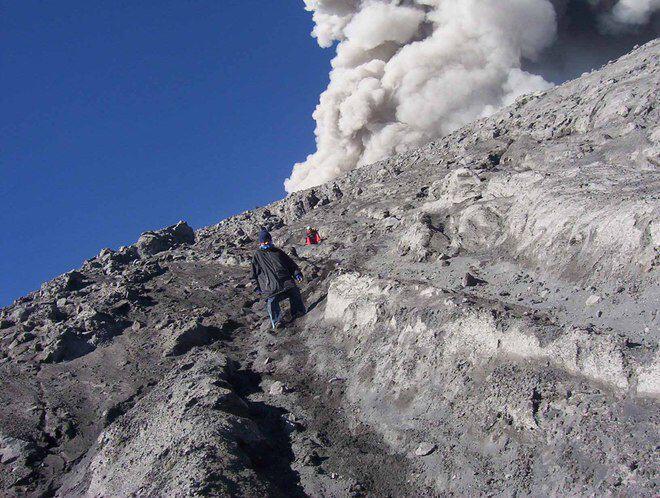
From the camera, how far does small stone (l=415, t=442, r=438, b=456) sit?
19.3 ft

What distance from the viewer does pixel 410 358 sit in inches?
287

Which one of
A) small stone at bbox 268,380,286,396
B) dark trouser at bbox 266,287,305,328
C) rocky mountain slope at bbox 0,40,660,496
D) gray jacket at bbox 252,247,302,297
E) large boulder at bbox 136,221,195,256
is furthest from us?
large boulder at bbox 136,221,195,256

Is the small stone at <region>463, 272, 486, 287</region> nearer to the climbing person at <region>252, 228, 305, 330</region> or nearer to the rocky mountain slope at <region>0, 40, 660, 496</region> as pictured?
the rocky mountain slope at <region>0, 40, 660, 496</region>

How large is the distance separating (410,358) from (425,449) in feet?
4.96

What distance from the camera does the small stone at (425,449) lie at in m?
5.89

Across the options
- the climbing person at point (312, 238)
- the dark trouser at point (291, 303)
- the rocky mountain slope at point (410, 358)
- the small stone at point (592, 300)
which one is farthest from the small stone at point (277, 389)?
the climbing person at point (312, 238)

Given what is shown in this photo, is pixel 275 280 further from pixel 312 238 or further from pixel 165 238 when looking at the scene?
pixel 165 238

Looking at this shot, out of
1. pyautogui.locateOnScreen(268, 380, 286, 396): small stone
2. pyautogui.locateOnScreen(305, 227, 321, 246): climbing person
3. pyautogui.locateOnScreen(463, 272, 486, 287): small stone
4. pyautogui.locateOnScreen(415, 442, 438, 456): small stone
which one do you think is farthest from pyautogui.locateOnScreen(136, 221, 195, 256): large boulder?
pyautogui.locateOnScreen(415, 442, 438, 456): small stone

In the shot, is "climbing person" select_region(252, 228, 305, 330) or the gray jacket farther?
the gray jacket

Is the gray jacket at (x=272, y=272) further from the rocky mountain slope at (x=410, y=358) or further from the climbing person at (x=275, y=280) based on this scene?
the rocky mountain slope at (x=410, y=358)

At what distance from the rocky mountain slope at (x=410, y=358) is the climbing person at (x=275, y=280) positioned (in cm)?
38

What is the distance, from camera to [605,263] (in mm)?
6949

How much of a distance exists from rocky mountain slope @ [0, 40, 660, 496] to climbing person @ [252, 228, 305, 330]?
0.38m

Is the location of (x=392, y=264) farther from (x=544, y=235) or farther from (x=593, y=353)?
(x=593, y=353)
